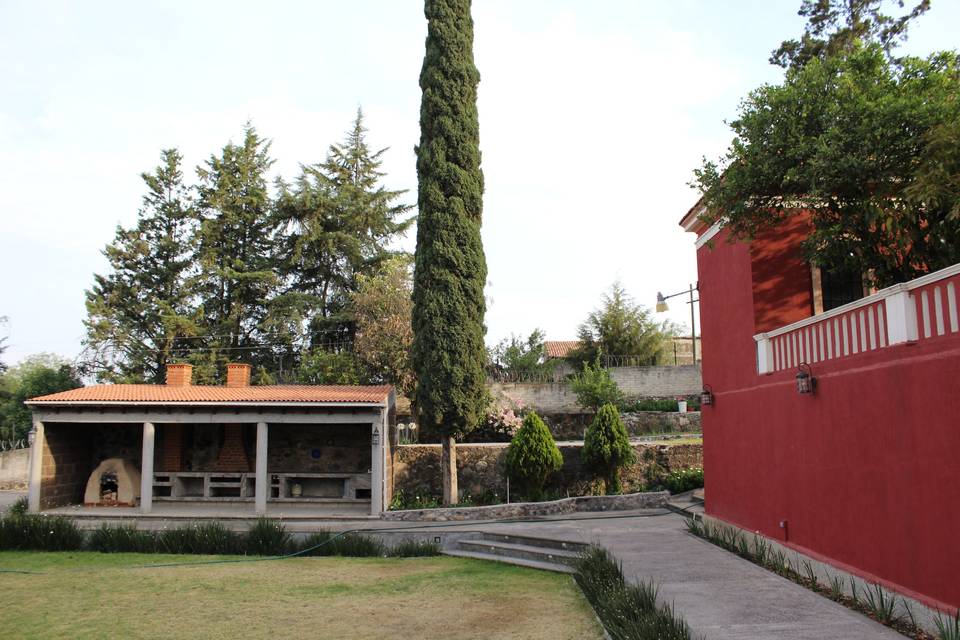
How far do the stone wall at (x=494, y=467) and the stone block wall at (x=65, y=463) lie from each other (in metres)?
6.98

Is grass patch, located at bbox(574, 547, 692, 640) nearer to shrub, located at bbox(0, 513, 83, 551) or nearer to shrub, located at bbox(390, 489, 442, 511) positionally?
shrub, located at bbox(390, 489, 442, 511)

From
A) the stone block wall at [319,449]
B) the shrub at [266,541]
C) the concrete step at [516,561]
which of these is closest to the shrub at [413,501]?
the stone block wall at [319,449]

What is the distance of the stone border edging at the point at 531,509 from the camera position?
44.4 feet

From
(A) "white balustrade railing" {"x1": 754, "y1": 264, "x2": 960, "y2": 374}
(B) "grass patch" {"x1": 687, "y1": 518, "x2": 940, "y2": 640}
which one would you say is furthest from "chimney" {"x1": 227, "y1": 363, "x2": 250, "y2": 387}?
Answer: (A) "white balustrade railing" {"x1": 754, "y1": 264, "x2": 960, "y2": 374}

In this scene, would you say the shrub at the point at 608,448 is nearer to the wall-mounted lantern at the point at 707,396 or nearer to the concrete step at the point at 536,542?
the wall-mounted lantern at the point at 707,396

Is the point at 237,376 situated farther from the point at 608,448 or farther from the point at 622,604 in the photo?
the point at 622,604

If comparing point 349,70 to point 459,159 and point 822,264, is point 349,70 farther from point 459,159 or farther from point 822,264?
point 822,264

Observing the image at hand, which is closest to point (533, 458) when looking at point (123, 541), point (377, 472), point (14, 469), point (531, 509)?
point (531, 509)

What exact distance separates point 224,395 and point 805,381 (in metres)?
11.0

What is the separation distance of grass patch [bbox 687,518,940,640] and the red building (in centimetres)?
17

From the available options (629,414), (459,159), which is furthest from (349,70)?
(629,414)

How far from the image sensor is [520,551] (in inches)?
404

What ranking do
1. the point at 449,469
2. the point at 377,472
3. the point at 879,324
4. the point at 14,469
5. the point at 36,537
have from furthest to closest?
the point at 14,469 → the point at 449,469 → the point at 377,472 → the point at 36,537 → the point at 879,324

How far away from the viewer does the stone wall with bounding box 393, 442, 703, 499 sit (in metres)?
15.1
